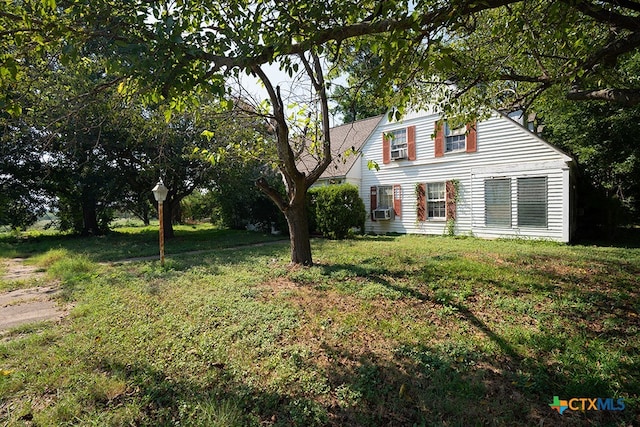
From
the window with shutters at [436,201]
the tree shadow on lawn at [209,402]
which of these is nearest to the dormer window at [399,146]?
the window with shutters at [436,201]

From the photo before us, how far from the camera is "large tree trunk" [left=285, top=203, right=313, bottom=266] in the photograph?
22.0ft

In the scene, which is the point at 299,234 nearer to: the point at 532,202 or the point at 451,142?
the point at 532,202

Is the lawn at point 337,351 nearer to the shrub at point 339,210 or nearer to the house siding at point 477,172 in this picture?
the house siding at point 477,172

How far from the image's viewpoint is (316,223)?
13.1m

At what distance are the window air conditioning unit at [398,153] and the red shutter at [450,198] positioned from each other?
2.17 meters

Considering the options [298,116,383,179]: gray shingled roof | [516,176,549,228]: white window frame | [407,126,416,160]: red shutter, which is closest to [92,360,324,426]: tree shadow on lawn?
[516,176,549,228]: white window frame

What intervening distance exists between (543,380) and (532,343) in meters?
0.67

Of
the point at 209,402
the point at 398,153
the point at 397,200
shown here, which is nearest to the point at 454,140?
the point at 398,153

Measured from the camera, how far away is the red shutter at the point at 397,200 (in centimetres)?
1352

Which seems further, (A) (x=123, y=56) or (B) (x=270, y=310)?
(B) (x=270, y=310)

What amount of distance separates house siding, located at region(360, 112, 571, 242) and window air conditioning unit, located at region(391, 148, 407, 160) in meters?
0.20

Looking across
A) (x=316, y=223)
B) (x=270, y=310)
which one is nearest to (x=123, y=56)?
(x=270, y=310)

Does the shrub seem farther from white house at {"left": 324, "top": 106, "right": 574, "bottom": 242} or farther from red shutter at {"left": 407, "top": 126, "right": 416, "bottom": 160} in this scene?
red shutter at {"left": 407, "top": 126, "right": 416, "bottom": 160}

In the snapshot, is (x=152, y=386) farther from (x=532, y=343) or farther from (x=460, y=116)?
(x=460, y=116)
